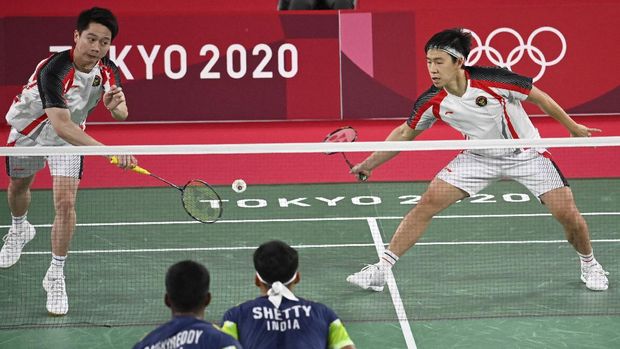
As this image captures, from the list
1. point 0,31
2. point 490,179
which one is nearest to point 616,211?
point 490,179

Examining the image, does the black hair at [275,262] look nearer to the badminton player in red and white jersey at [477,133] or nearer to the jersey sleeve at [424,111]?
the badminton player in red and white jersey at [477,133]

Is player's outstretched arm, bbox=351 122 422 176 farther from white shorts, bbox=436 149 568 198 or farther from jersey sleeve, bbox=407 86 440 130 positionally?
white shorts, bbox=436 149 568 198

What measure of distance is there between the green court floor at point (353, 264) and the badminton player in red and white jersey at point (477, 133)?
0.44 meters

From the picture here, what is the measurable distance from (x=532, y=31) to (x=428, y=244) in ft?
14.6

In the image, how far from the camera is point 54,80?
6.70 meters

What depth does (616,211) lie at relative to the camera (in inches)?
356

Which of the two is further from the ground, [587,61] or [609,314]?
[587,61]

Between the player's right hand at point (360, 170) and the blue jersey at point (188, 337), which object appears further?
the player's right hand at point (360, 170)

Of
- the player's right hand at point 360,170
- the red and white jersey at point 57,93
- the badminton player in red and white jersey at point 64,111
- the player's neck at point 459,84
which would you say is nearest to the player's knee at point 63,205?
the badminton player in red and white jersey at point 64,111

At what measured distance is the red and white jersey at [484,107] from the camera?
6.80 m

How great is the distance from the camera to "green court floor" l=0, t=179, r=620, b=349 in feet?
21.0

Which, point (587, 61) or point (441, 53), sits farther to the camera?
point (587, 61)

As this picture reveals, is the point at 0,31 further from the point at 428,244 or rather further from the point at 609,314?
the point at 609,314

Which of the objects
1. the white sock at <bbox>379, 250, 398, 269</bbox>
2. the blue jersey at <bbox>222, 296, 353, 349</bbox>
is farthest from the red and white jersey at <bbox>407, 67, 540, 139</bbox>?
the blue jersey at <bbox>222, 296, 353, 349</bbox>
